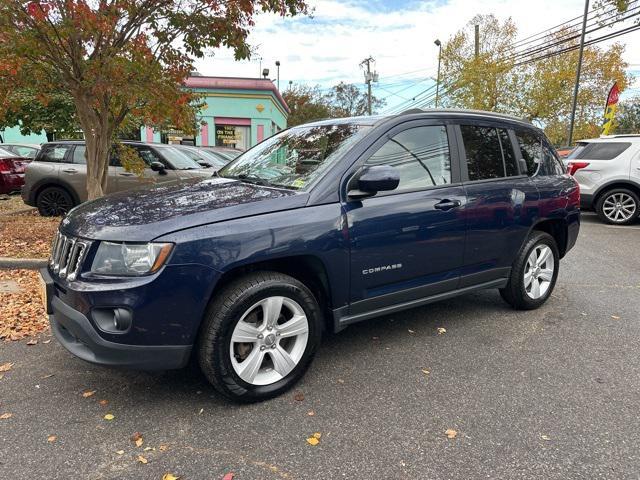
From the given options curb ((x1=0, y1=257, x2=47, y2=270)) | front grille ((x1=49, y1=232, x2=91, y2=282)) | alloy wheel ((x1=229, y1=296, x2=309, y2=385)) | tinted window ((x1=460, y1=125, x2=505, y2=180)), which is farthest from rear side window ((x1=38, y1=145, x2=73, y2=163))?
tinted window ((x1=460, y1=125, x2=505, y2=180))

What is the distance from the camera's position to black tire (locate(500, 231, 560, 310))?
4282 millimetres

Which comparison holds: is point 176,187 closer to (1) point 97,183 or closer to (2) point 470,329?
(2) point 470,329

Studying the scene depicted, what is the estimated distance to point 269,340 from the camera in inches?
114

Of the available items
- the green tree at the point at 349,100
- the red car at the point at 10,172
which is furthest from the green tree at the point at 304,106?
the red car at the point at 10,172

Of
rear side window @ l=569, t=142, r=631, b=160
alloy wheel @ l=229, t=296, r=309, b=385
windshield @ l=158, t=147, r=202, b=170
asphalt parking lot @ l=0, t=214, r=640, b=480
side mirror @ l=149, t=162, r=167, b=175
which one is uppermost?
rear side window @ l=569, t=142, r=631, b=160

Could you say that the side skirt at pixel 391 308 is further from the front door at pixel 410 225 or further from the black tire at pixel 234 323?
the black tire at pixel 234 323

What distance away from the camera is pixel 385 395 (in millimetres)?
2998

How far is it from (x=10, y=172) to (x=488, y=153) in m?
11.3

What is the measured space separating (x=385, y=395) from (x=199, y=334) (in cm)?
121

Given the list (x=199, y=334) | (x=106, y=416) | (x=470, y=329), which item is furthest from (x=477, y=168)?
(x=106, y=416)

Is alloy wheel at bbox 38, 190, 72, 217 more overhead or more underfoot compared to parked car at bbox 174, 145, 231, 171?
more underfoot

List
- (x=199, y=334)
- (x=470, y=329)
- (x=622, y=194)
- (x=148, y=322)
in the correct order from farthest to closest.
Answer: (x=622, y=194) < (x=470, y=329) < (x=199, y=334) < (x=148, y=322)

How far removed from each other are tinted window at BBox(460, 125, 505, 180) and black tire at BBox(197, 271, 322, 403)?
187cm

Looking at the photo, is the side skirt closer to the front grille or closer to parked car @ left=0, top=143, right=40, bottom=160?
the front grille
